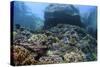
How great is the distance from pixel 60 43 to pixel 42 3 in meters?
0.58

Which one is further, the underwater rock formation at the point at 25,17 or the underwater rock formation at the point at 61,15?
the underwater rock formation at the point at 61,15

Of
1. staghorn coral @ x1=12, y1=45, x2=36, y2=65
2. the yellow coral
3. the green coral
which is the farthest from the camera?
the yellow coral

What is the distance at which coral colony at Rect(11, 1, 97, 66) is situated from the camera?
8.46ft

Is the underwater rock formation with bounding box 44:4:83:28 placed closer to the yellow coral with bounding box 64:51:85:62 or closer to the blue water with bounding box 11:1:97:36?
the blue water with bounding box 11:1:97:36

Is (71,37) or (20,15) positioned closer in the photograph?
(20,15)

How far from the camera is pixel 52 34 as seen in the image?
108 inches

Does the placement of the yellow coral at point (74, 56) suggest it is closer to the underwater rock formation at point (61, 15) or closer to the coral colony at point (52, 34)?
the coral colony at point (52, 34)

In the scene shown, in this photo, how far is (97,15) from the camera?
301 centimetres

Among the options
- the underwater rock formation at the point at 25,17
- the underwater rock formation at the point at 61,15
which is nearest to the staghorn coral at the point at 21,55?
the underwater rock formation at the point at 25,17

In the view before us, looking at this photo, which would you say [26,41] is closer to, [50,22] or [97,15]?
[50,22]

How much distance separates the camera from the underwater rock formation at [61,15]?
2736 mm

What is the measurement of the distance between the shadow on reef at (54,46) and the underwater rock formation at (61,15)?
64mm

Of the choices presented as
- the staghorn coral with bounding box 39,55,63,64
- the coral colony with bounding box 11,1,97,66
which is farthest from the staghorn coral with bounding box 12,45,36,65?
the staghorn coral with bounding box 39,55,63,64
